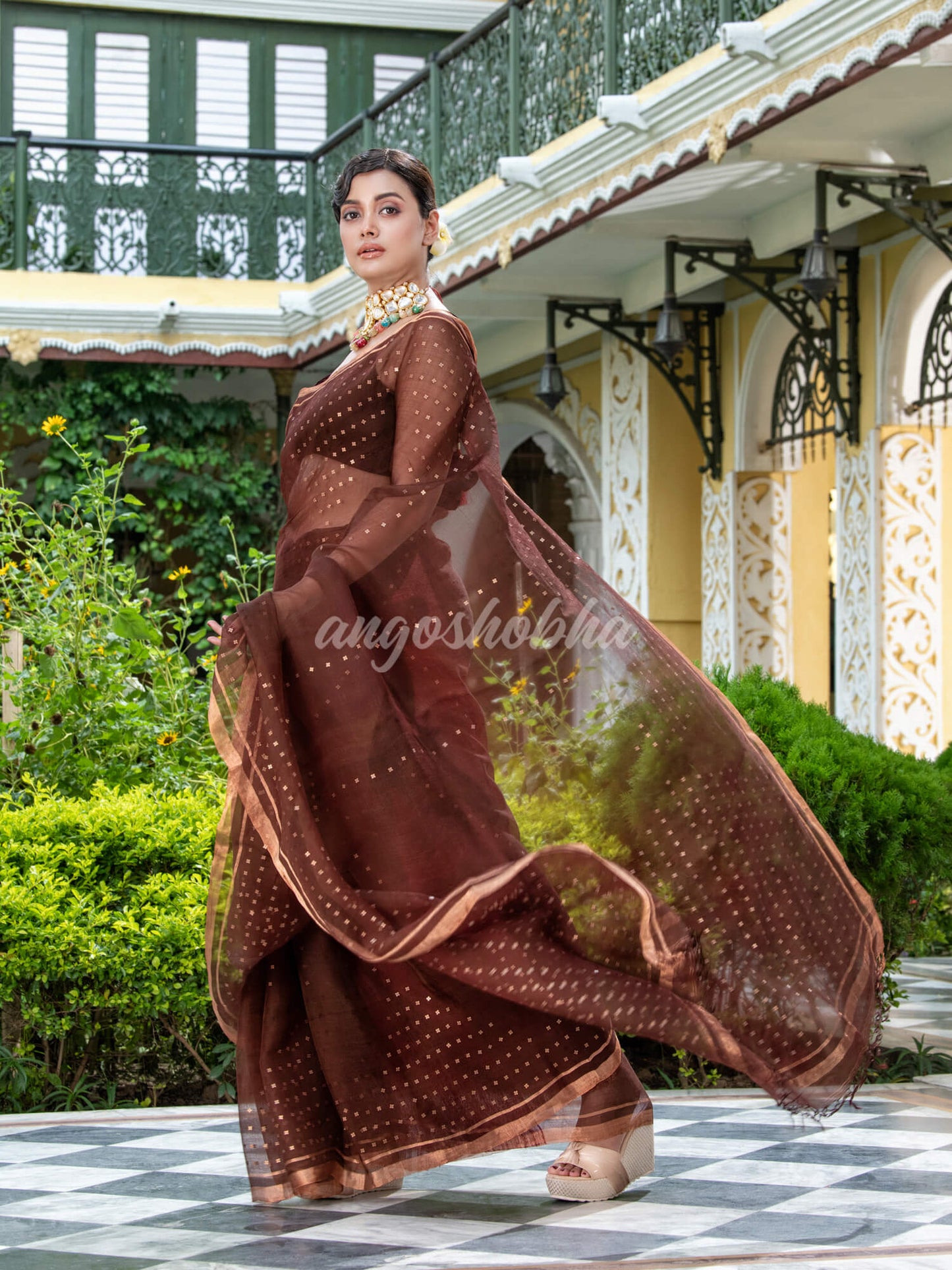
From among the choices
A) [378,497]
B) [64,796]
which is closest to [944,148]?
[64,796]

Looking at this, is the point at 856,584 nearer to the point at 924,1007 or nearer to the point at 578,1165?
the point at 924,1007

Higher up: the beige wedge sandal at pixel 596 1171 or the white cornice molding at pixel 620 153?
the white cornice molding at pixel 620 153

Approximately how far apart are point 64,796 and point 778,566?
5.68m

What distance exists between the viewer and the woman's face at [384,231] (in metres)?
2.95

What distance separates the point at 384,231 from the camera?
295cm

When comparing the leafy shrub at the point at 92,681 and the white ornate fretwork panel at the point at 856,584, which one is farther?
the white ornate fretwork panel at the point at 856,584

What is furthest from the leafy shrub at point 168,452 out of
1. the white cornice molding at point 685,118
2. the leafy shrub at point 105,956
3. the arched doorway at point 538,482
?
the leafy shrub at point 105,956

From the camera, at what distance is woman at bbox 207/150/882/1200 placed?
2.65 m

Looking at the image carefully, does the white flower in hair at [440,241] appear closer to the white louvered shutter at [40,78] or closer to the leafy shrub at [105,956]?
the leafy shrub at [105,956]

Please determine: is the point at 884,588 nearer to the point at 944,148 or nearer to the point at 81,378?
the point at 944,148

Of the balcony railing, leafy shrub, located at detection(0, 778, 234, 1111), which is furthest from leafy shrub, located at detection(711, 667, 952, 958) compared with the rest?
the balcony railing

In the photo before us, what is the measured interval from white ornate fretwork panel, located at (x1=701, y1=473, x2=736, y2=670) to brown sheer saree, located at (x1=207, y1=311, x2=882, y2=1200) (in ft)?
21.5

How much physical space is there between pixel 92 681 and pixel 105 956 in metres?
1.20

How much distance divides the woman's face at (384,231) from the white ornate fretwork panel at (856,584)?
5371 mm
